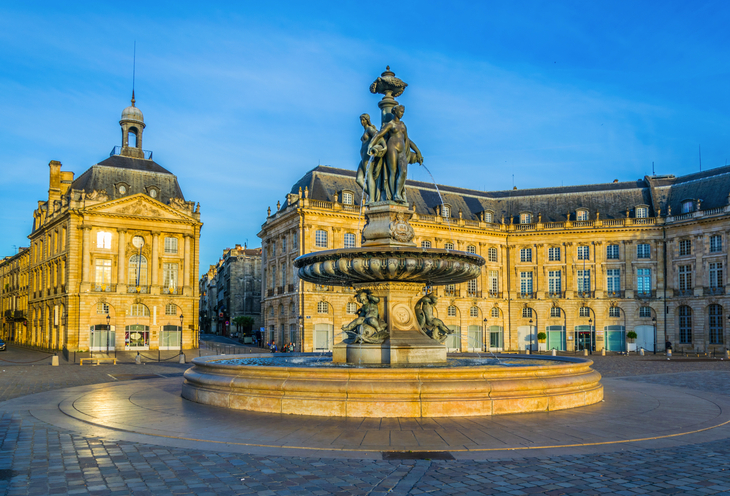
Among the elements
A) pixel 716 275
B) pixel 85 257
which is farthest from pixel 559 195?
pixel 85 257

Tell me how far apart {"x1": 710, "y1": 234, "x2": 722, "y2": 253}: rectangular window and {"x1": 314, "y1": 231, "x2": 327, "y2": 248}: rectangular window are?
115 ft

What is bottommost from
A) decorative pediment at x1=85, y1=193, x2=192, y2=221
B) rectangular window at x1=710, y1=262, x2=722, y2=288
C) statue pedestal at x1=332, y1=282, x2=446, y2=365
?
statue pedestal at x1=332, y1=282, x2=446, y2=365

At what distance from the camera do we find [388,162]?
16.1 metres

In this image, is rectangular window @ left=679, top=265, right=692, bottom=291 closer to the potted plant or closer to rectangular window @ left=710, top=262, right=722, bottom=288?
rectangular window @ left=710, top=262, right=722, bottom=288

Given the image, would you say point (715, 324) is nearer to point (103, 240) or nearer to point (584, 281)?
point (584, 281)

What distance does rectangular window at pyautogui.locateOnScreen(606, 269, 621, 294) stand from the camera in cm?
6372

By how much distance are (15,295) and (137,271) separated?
34404mm

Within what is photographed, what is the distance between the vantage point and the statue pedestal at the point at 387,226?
51.5 ft

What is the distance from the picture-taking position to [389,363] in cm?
1448

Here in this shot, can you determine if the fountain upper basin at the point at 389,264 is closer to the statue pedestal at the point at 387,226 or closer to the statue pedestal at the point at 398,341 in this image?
the statue pedestal at the point at 398,341

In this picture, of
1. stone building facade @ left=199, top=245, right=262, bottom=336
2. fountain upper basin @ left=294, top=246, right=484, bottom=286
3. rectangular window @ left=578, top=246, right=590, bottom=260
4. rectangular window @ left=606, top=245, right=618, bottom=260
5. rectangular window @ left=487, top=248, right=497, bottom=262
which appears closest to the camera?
fountain upper basin @ left=294, top=246, right=484, bottom=286

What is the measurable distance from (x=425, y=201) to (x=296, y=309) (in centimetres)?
1902

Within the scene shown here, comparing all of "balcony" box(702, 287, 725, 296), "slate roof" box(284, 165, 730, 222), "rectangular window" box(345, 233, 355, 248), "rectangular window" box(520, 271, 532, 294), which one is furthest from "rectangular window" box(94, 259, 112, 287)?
"balcony" box(702, 287, 725, 296)

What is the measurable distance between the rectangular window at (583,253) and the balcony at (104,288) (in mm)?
44598
